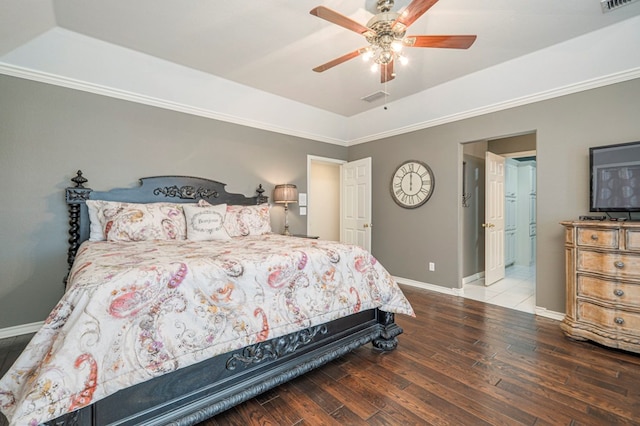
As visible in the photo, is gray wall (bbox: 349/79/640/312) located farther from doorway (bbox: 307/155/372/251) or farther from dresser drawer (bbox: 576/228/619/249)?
dresser drawer (bbox: 576/228/619/249)

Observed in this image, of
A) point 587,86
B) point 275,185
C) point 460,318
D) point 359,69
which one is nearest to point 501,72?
point 587,86

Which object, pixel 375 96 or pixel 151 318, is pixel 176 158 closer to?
pixel 151 318

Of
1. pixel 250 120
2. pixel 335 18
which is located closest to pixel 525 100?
pixel 335 18

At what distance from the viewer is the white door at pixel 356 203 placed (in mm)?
4895

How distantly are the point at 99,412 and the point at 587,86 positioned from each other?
464 centimetres

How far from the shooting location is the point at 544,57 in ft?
9.96

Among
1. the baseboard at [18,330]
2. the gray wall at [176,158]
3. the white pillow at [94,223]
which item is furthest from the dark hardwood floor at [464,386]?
the white pillow at [94,223]

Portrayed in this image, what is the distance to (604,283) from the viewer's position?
98.0 inches

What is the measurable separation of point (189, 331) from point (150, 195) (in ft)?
7.90

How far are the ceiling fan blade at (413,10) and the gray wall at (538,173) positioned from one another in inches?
89.8

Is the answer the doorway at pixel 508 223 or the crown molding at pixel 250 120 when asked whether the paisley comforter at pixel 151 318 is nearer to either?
the crown molding at pixel 250 120

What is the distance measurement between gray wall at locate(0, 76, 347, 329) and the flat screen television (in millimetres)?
4474

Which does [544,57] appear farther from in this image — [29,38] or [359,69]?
[29,38]

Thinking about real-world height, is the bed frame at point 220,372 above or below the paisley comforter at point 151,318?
below
